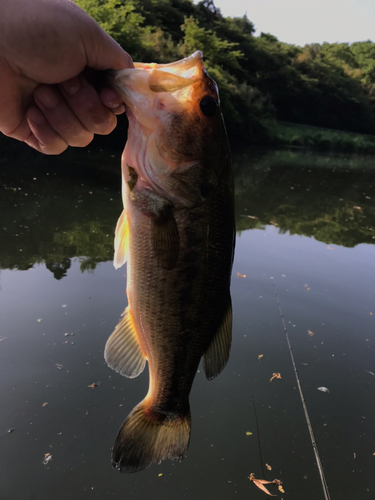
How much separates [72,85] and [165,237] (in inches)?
30.4

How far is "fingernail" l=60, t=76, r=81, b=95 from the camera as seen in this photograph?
62.2 inches

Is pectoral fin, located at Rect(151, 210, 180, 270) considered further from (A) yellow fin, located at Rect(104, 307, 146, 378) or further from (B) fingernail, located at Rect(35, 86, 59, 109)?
(B) fingernail, located at Rect(35, 86, 59, 109)

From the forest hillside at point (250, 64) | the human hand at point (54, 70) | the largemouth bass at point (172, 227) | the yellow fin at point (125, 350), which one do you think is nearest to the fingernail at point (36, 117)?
the human hand at point (54, 70)

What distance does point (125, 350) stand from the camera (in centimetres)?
166

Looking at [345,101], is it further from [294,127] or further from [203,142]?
[203,142]

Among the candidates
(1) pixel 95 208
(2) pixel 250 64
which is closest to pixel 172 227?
(1) pixel 95 208

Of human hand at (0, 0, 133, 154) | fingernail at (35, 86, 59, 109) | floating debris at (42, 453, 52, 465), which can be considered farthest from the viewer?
floating debris at (42, 453, 52, 465)

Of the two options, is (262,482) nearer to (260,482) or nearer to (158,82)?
(260,482)

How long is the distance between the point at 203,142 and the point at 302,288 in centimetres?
419

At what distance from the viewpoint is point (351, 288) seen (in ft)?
17.9

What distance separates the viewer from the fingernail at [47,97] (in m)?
1.63

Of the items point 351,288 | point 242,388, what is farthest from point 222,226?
point 351,288

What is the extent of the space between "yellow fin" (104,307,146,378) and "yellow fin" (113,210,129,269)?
23 cm

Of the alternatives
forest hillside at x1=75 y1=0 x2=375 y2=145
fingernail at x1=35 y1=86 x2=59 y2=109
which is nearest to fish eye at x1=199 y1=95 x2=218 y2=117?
fingernail at x1=35 y1=86 x2=59 y2=109
